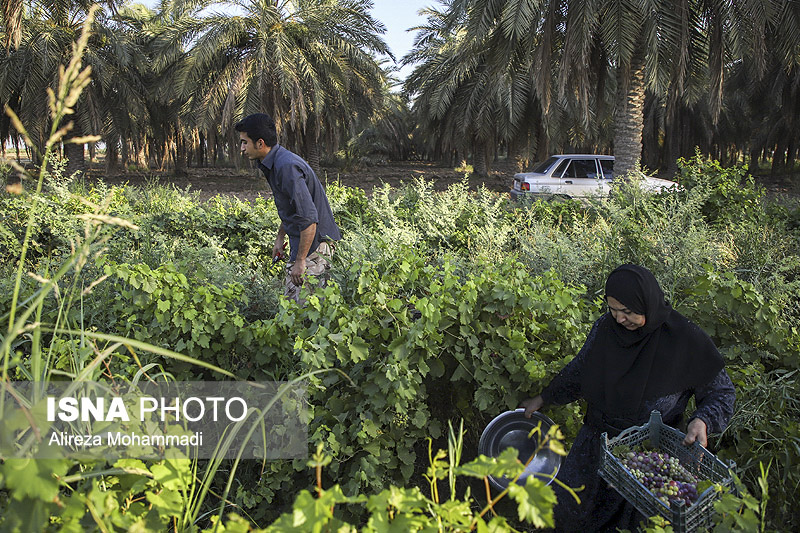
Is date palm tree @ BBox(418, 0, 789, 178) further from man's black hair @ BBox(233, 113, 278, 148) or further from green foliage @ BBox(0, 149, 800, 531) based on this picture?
man's black hair @ BBox(233, 113, 278, 148)

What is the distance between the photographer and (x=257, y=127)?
332 cm

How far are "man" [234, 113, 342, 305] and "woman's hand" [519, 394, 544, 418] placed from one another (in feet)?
4.67

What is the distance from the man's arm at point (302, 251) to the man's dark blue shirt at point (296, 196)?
35mm

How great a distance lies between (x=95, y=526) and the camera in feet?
4.24

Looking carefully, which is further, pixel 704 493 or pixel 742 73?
pixel 742 73

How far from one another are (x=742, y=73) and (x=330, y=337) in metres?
25.0

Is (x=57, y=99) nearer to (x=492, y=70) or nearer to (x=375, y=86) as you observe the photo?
(x=492, y=70)

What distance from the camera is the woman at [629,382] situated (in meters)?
2.13

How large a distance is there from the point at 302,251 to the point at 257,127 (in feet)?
2.55

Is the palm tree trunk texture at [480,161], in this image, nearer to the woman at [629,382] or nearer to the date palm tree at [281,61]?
the date palm tree at [281,61]

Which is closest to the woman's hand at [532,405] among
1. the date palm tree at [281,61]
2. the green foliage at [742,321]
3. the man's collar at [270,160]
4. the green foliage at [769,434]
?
the green foliage at [769,434]

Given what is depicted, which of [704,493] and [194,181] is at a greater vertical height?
[194,181]

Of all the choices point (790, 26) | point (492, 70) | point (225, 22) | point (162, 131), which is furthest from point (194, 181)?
point (790, 26)

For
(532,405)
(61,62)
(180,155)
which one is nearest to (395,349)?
(532,405)
